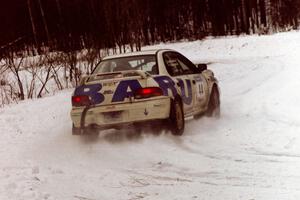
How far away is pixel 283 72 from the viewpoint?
18.3m

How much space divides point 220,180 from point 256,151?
1.52 m

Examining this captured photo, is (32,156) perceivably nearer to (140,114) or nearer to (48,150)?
(48,150)

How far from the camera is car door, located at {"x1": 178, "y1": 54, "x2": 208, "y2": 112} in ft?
34.6

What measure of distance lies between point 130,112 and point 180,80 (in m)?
1.32

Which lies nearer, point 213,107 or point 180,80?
point 180,80

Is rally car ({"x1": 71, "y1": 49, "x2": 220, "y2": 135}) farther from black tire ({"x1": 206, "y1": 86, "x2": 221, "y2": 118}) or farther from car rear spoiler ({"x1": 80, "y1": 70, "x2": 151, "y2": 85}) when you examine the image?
black tire ({"x1": 206, "y1": 86, "x2": 221, "y2": 118})

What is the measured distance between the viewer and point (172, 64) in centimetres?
1021

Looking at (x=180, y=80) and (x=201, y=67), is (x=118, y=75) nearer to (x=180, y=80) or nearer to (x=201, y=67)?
(x=180, y=80)

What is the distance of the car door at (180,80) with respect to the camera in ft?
32.4

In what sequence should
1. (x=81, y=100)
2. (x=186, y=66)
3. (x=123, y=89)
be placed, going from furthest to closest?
(x=186, y=66)
(x=81, y=100)
(x=123, y=89)

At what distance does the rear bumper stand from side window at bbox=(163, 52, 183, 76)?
88 cm

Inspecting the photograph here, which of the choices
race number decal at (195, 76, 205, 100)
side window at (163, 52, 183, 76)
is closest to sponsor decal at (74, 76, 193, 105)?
side window at (163, 52, 183, 76)

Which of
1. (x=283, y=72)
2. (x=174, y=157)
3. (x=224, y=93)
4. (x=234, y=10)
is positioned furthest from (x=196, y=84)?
(x=234, y=10)

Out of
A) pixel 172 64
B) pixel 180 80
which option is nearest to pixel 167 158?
pixel 180 80
